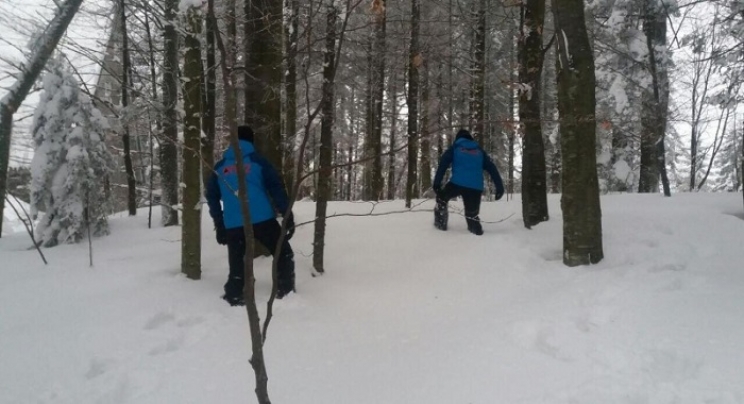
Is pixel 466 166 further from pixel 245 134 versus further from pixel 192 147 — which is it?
pixel 192 147

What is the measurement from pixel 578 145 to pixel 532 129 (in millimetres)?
2159

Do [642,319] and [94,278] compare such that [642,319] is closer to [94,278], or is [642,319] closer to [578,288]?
[578,288]

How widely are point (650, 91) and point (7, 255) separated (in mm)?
15798

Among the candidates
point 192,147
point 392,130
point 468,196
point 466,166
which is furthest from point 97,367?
point 392,130

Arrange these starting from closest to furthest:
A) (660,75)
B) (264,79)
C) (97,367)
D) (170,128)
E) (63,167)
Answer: (97,367)
(264,79)
(63,167)
(170,128)
(660,75)

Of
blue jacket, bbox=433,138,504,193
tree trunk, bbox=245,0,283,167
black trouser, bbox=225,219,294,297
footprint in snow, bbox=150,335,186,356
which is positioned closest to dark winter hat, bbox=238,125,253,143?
black trouser, bbox=225,219,294,297

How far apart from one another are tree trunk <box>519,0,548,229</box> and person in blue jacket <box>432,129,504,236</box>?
44 centimetres

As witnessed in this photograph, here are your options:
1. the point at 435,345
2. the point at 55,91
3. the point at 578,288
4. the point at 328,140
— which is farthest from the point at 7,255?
the point at 578,288

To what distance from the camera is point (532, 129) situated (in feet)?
23.1

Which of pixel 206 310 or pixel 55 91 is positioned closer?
pixel 206 310

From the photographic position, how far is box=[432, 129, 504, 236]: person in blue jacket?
688cm

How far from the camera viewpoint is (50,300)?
15.2 ft

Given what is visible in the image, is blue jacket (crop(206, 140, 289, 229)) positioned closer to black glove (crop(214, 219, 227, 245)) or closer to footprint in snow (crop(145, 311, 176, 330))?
black glove (crop(214, 219, 227, 245))

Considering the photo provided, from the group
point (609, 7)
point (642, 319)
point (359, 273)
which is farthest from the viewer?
point (609, 7)
